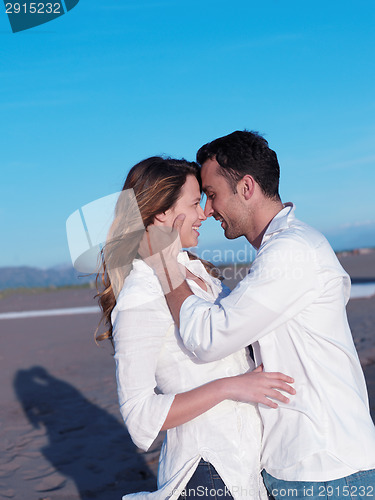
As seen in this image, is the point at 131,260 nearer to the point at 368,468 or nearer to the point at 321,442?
the point at 321,442

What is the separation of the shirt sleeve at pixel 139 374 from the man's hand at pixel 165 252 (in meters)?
0.20

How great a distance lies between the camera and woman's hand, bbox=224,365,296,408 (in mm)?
2033

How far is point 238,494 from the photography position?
2.05 meters

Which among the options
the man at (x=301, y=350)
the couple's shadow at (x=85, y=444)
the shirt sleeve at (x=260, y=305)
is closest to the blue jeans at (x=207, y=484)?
the man at (x=301, y=350)

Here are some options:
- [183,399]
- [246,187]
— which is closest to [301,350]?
[183,399]

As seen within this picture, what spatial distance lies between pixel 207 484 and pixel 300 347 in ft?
2.07

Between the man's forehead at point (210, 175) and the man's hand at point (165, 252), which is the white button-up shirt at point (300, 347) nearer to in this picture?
the man's hand at point (165, 252)

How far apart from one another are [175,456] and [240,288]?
0.71 m

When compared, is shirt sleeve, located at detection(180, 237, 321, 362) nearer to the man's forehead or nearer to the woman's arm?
the woman's arm

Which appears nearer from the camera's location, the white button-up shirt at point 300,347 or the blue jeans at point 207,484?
the white button-up shirt at point 300,347

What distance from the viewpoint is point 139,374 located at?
2111mm

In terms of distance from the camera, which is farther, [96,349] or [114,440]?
[96,349]

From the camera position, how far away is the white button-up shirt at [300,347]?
1966 mm

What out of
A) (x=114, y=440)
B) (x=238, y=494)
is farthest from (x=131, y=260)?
(x=114, y=440)
